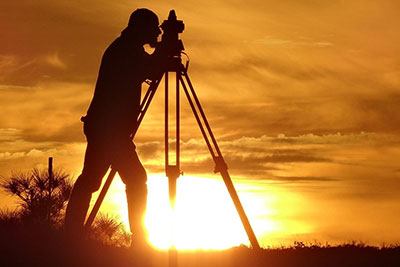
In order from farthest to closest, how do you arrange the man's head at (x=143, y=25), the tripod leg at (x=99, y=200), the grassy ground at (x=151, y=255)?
the tripod leg at (x=99, y=200) < the man's head at (x=143, y=25) < the grassy ground at (x=151, y=255)

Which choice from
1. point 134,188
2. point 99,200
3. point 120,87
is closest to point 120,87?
point 120,87

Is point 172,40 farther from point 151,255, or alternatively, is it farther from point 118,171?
point 151,255

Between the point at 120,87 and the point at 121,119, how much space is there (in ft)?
1.70

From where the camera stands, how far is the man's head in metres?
10.9

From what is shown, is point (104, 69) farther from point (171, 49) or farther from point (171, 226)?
point (171, 226)

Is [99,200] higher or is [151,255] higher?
[99,200]

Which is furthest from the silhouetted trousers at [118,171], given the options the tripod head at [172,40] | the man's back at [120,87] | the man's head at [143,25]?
the man's head at [143,25]

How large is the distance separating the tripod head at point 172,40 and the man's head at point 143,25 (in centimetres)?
17

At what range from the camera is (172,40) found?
1105 centimetres

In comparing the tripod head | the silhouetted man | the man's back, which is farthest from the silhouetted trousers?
the tripod head

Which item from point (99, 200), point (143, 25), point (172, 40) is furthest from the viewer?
point (99, 200)

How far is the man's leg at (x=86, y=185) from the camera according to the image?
1103 cm

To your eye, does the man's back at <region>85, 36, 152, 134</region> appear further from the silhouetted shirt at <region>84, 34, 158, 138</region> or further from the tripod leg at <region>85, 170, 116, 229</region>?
the tripod leg at <region>85, 170, 116, 229</region>

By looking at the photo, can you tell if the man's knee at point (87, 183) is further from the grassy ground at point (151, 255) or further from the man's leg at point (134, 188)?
the grassy ground at point (151, 255)
